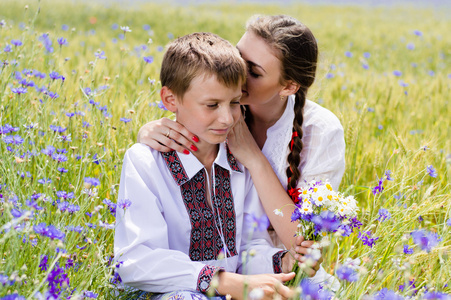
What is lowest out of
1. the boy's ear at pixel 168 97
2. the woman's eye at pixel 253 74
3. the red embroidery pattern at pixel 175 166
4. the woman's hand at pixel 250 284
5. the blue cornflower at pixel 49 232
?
the woman's hand at pixel 250 284

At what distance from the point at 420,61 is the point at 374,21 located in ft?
15.0

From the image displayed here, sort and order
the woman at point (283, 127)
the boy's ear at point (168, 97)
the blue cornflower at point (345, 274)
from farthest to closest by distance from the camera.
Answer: the woman at point (283, 127) → the boy's ear at point (168, 97) → the blue cornflower at point (345, 274)

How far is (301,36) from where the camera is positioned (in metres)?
2.11

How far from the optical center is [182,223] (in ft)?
6.04

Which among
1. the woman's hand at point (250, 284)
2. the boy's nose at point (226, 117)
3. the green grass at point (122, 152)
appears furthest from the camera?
the boy's nose at point (226, 117)

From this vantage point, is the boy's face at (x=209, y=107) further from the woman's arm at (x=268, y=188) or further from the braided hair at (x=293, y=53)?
the braided hair at (x=293, y=53)

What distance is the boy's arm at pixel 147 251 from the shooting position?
65.8 inches

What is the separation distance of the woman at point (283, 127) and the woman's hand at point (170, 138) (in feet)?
0.06

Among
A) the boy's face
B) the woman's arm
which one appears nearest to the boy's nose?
the boy's face

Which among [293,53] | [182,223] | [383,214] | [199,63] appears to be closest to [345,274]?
[383,214]

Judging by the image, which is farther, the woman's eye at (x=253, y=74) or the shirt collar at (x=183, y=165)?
the woman's eye at (x=253, y=74)

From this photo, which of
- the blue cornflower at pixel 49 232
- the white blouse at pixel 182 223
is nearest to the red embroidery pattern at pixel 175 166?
the white blouse at pixel 182 223

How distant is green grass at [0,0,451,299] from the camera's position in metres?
1.53

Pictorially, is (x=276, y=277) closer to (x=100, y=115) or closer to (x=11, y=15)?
(x=100, y=115)
